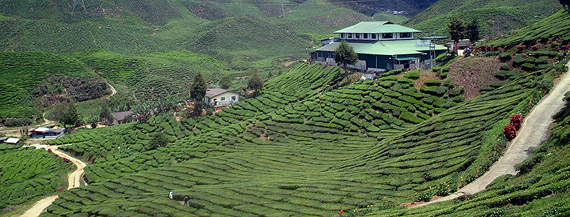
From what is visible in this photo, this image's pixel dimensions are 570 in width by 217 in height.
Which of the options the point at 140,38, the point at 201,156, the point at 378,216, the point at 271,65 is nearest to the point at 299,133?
the point at 201,156

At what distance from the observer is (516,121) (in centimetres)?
3200

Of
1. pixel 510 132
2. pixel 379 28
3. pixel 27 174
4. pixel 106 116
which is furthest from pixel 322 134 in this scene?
pixel 106 116

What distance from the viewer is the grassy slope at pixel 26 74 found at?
338 feet

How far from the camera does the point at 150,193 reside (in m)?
47.2

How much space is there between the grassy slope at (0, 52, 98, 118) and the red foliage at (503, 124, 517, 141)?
3873 inches

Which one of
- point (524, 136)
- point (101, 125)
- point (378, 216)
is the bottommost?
point (101, 125)

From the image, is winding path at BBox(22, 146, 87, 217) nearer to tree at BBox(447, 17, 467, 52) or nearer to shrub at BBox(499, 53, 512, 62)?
tree at BBox(447, 17, 467, 52)

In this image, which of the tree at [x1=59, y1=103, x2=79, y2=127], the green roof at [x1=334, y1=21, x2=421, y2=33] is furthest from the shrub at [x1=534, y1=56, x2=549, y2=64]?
the tree at [x1=59, y1=103, x2=79, y2=127]

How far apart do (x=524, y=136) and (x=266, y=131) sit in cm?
3562

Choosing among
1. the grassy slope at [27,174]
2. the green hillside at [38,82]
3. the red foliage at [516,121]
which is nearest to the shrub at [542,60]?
the red foliage at [516,121]

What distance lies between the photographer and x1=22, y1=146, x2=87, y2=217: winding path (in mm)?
53441

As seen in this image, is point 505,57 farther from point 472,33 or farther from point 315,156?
point 315,156

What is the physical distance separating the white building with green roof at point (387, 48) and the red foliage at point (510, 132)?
3591 centimetres

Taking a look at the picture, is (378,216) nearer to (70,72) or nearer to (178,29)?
(70,72)
